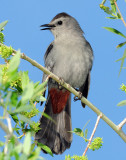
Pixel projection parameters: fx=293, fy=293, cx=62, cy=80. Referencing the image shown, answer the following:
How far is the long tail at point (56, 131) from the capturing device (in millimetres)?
3992

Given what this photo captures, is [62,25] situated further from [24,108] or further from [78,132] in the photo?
[24,108]

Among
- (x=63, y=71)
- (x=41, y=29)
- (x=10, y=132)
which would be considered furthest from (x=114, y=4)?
(x=41, y=29)

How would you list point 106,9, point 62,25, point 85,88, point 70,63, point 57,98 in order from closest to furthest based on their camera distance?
point 106,9, point 70,63, point 57,98, point 85,88, point 62,25

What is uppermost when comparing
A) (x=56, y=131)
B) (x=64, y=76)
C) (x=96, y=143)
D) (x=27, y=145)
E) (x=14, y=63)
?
(x=14, y=63)

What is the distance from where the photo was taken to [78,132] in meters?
2.62

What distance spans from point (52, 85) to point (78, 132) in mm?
2194

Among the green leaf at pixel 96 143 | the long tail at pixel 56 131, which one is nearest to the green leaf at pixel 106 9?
the green leaf at pixel 96 143

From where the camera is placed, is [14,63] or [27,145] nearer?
[27,145]

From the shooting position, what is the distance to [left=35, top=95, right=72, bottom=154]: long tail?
13.1 feet

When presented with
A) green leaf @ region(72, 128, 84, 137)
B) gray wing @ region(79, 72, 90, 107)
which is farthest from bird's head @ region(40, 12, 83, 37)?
green leaf @ region(72, 128, 84, 137)

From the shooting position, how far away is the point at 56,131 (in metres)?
4.41

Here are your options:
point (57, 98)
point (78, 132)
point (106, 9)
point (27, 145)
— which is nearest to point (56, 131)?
point (57, 98)

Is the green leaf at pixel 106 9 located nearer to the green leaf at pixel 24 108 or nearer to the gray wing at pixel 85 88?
the green leaf at pixel 24 108

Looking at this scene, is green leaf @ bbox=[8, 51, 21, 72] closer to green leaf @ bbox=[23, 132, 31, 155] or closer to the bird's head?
green leaf @ bbox=[23, 132, 31, 155]
